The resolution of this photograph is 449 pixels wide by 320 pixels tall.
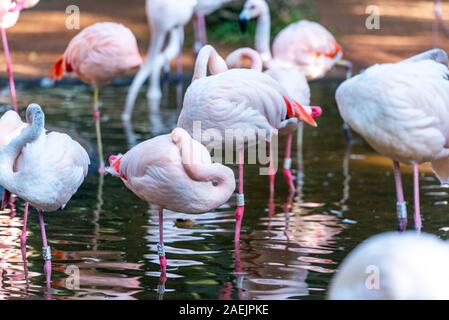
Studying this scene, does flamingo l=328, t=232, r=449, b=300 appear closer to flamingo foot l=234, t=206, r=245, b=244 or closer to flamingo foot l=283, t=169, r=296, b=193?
flamingo foot l=234, t=206, r=245, b=244

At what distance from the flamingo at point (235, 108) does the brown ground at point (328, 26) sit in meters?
6.26

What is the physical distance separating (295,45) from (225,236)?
9.91ft

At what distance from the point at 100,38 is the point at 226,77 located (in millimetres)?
2473

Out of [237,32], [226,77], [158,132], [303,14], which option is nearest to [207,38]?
[237,32]

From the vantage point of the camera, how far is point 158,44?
33.5 feet

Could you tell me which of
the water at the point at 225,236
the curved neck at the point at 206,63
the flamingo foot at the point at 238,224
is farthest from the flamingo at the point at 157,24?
the flamingo foot at the point at 238,224

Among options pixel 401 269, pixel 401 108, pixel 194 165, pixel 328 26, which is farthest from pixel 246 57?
pixel 328 26

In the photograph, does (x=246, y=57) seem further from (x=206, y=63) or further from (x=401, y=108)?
(x=401, y=108)

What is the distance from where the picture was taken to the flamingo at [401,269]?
2578mm

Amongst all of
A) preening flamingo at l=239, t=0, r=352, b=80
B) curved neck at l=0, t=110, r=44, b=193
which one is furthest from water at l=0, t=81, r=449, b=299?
preening flamingo at l=239, t=0, r=352, b=80

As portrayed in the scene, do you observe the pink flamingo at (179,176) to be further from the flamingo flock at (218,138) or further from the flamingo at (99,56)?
the flamingo at (99,56)

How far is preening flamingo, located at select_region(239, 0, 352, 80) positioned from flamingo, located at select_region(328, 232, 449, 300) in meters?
6.00

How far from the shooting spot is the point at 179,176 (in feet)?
16.7
